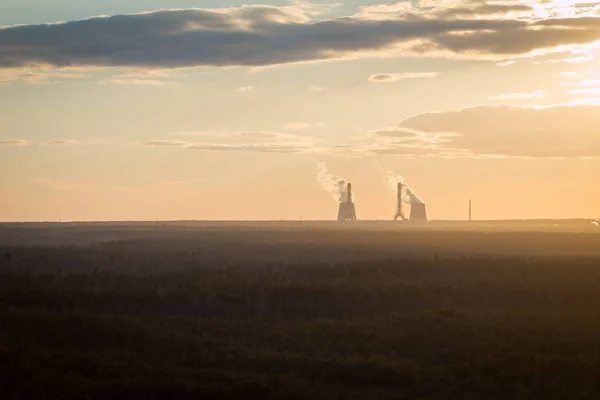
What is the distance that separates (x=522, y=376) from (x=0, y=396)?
17198mm

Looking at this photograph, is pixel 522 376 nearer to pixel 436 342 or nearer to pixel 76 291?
pixel 436 342

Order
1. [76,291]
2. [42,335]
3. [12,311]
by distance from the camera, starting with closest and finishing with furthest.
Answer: [42,335]
[12,311]
[76,291]

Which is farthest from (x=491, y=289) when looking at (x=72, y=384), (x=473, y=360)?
(x=72, y=384)

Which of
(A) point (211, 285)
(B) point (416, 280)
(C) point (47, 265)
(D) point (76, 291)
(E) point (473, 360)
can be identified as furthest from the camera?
(C) point (47, 265)

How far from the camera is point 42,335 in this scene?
4266 cm

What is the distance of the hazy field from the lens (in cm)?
3541

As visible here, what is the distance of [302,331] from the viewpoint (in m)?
45.5

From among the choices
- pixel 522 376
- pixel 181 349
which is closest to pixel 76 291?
pixel 181 349

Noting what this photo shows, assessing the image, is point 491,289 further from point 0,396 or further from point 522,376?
point 0,396

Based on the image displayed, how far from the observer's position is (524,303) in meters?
55.7

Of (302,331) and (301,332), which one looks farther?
(302,331)

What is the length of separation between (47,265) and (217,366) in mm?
38222

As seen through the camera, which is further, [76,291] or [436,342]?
[76,291]

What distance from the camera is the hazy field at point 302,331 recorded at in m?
35.4
